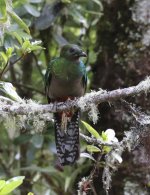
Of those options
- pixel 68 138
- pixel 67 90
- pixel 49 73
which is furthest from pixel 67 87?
pixel 68 138

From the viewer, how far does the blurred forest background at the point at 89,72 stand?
3576mm

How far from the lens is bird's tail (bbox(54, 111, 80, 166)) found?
10.2 feet

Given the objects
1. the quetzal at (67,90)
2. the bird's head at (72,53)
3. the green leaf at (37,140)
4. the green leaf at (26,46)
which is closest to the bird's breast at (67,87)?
the quetzal at (67,90)

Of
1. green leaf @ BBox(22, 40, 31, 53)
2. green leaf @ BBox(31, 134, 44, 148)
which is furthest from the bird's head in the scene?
green leaf @ BBox(22, 40, 31, 53)

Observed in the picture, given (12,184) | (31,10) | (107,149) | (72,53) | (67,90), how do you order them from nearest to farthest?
(12,184) → (107,149) → (67,90) → (72,53) → (31,10)

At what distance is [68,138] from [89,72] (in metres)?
1.25

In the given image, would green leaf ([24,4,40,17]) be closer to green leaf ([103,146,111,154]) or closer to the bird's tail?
the bird's tail

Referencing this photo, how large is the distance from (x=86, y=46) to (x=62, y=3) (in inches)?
22.6

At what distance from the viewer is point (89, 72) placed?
14.0 feet

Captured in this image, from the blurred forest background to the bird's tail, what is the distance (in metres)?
0.29

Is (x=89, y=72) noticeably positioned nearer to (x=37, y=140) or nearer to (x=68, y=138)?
(x=37, y=140)

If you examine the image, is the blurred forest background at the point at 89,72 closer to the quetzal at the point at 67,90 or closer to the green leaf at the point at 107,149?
the quetzal at the point at 67,90

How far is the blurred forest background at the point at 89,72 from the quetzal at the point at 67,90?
0.28 metres

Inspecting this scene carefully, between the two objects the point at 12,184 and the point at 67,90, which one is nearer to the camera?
the point at 12,184
